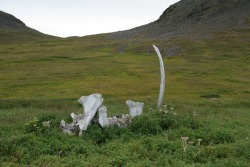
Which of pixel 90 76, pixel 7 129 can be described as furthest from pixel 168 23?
pixel 7 129

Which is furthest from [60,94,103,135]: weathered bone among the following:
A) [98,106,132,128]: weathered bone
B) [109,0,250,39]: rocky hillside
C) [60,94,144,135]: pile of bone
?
[109,0,250,39]: rocky hillside

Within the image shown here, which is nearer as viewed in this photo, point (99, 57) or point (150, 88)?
point (150, 88)

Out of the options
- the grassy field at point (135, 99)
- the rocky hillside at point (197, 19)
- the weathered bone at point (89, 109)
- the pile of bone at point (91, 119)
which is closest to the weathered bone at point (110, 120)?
the pile of bone at point (91, 119)

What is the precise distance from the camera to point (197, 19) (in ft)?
407

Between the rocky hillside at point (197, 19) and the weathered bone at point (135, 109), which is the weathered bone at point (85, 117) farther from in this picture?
the rocky hillside at point (197, 19)

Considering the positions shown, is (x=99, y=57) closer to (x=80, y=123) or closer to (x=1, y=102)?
(x=1, y=102)

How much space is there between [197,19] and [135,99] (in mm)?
88223

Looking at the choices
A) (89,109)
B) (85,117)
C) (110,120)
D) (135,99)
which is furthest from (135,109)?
(135,99)

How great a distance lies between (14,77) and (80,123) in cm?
4648

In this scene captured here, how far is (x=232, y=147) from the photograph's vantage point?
670 inches

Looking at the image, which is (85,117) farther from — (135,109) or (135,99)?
(135,99)

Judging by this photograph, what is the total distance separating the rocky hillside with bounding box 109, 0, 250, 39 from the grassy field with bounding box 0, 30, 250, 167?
1032 centimetres

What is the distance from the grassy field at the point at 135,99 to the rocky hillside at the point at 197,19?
10324mm

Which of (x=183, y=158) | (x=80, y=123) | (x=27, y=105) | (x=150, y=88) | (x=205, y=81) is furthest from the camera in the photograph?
(x=205, y=81)
